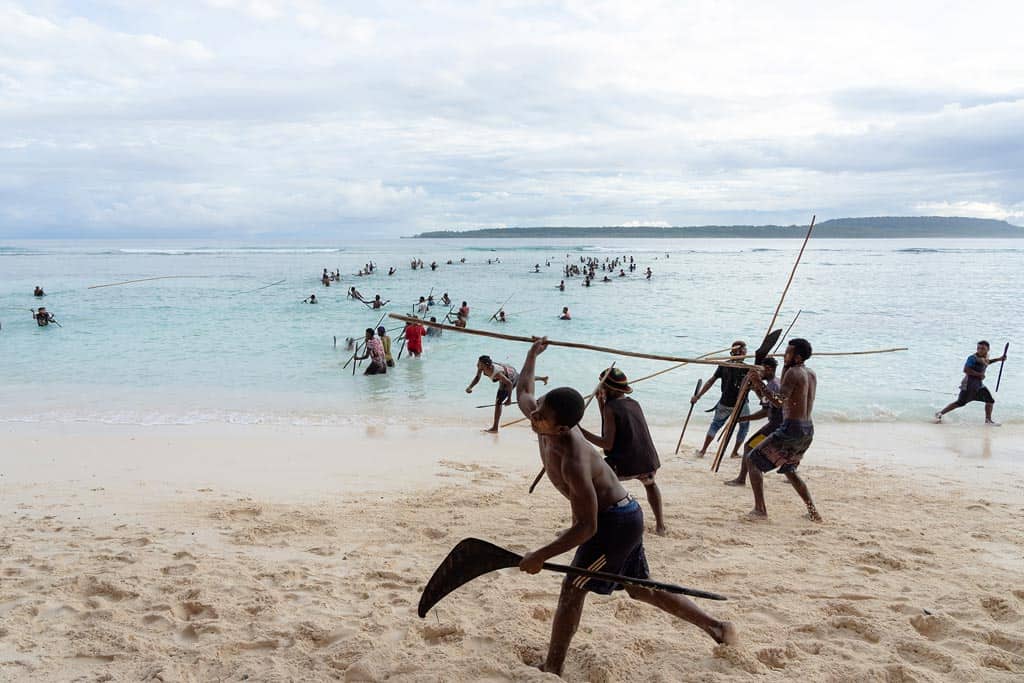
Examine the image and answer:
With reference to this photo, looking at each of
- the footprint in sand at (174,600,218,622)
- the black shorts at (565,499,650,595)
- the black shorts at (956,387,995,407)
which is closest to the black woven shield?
the black shorts at (565,499,650,595)

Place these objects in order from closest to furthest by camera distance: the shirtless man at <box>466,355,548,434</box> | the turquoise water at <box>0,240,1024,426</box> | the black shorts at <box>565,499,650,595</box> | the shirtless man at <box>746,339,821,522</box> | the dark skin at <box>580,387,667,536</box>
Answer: the black shorts at <box>565,499,650,595</box>, the dark skin at <box>580,387,667,536</box>, the shirtless man at <box>746,339,821,522</box>, the shirtless man at <box>466,355,548,434</box>, the turquoise water at <box>0,240,1024,426</box>

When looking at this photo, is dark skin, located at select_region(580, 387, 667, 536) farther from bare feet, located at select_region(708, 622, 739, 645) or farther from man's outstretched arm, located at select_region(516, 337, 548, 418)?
bare feet, located at select_region(708, 622, 739, 645)

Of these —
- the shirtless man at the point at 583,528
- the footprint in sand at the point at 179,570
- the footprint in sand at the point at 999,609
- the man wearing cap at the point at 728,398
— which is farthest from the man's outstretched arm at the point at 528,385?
the man wearing cap at the point at 728,398

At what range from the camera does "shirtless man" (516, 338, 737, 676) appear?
3.26m

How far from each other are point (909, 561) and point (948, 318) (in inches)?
1039

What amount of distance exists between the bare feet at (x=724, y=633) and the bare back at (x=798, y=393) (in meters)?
2.58

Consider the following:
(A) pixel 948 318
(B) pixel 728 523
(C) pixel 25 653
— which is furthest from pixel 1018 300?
(C) pixel 25 653

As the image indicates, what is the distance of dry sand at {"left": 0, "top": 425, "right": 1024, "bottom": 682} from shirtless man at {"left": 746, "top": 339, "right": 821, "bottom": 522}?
504 mm

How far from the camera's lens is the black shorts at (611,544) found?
3.41 metres

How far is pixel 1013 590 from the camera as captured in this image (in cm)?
452

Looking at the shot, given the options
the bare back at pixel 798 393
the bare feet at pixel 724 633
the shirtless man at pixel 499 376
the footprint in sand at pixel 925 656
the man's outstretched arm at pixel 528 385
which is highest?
the man's outstretched arm at pixel 528 385

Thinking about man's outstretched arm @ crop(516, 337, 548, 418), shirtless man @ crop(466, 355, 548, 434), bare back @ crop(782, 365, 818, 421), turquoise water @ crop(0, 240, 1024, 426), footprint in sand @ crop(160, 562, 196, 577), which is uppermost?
man's outstretched arm @ crop(516, 337, 548, 418)

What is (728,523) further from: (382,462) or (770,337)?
(382,462)

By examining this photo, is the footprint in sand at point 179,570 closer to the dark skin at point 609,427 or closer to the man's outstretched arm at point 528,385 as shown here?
the man's outstretched arm at point 528,385
